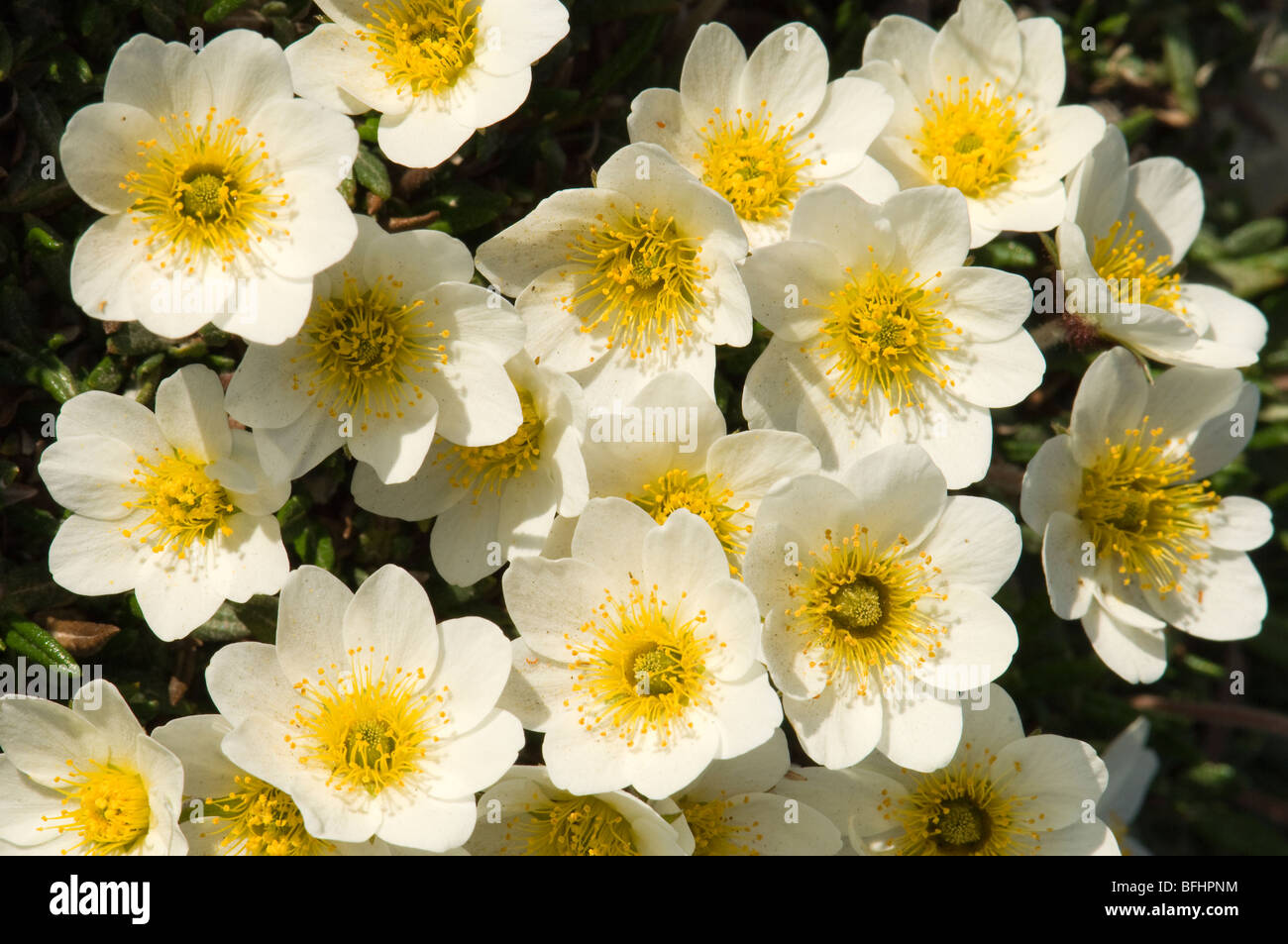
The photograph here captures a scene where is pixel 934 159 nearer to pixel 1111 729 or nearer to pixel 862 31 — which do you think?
pixel 862 31

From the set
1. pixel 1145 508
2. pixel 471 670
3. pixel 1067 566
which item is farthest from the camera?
pixel 1145 508

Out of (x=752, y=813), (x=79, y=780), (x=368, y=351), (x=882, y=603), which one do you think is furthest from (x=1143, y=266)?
(x=79, y=780)

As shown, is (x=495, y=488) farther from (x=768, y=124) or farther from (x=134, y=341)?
(x=768, y=124)

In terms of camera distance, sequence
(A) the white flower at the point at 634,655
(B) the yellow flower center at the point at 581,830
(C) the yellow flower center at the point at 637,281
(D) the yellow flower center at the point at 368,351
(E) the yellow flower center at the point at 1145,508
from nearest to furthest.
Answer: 1. (A) the white flower at the point at 634,655
2. (B) the yellow flower center at the point at 581,830
3. (D) the yellow flower center at the point at 368,351
4. (C) the yellow flower center at the point at 637,281
5. (E) the yellow flower center at the point at 1145,508

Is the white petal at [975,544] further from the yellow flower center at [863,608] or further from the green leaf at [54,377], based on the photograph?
the green leaf at [54,377]

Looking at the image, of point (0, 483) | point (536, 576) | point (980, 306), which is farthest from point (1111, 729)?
point (0, 483)

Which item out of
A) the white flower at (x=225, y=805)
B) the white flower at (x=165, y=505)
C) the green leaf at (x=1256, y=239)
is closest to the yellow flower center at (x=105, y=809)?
the white flower at (x=225, y=805)
